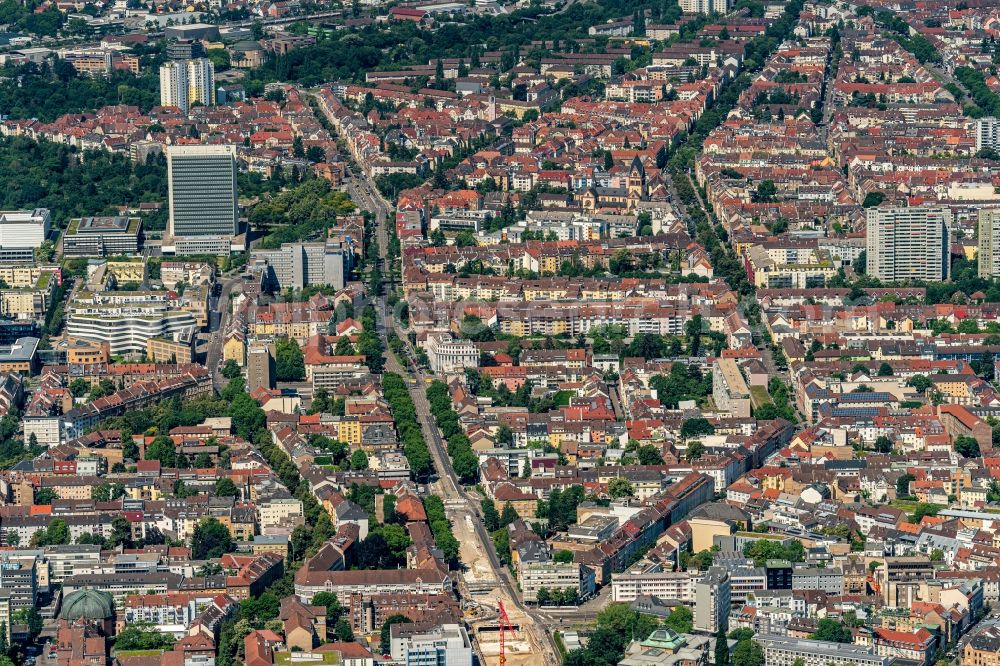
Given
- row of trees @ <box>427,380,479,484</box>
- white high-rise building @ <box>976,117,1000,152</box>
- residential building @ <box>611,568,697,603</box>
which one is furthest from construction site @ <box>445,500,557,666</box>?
white high-rise building @ <box>976,117,1000,152</box>

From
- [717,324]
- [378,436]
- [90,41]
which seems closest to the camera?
[378,436]

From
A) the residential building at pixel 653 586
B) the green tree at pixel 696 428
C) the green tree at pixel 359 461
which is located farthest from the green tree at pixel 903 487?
the green tree at pixel 359 461

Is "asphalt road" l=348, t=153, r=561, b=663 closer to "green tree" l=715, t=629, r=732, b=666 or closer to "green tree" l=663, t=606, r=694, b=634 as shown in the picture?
"green tree" l=663, t=606, r=694, b=634

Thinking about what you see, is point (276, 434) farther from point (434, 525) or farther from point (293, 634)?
point (293, 634)

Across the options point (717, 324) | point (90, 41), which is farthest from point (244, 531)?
point (90, 41)

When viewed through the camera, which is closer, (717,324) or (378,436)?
(378,436)
